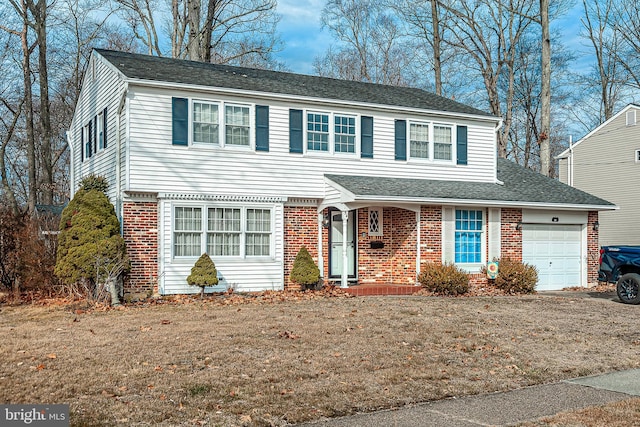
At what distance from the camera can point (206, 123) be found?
1692 cm

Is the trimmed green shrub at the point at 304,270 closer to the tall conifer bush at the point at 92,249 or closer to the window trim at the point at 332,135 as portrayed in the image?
the window trim at the point at 332,135

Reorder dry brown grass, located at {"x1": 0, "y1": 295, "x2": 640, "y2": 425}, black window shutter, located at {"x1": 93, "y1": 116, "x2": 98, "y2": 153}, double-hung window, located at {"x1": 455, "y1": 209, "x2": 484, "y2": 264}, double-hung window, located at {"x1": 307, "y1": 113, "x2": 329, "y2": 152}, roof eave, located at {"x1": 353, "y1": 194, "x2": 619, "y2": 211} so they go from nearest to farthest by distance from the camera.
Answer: dry brown grass, located at {"x1": 0, "y1": 295, "x2": 640, "y2": 425}
roof eave, located at {"x1": 353, "y1": 194, "x2": 619, "y2": 211}
double-hung window, located at {"x1": 307, "y1": 113, "x2": 329, "y2": 152}
black window shutter, located at {"x1": 93, "y1": 116, "x2": 98, "y2": 153}
double-hung window, located at {"x1": 455, "y1": 209, "x2": 484, "y2": 264}

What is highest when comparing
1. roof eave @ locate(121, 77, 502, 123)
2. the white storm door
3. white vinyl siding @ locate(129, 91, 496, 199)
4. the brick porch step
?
roof eave @ locate(121, 77, 502, 123)

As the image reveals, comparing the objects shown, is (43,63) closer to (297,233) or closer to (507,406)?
(297,233)

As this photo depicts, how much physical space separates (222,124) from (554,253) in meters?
11.2

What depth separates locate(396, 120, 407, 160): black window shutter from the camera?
1948 centimetres

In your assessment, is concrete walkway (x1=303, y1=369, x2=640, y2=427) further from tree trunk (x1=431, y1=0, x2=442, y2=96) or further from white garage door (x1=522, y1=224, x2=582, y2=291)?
tree trunk (x1=431, y1=0, x2=442, y2=96)

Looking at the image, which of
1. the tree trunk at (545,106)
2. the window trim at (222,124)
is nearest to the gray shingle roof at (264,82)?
the window trim at (222,124)

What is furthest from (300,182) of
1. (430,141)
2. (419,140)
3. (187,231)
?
(430,141)

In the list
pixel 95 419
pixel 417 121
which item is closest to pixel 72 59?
pixel 417 121

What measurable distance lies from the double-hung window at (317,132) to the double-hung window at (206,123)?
267 centimetres

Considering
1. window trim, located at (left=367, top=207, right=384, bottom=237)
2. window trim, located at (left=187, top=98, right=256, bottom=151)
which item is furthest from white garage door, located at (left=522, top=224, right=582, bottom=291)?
window trim, located at (left=187, top=98, right=256, bottom=151)

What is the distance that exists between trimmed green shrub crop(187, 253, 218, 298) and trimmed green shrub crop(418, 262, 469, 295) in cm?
578

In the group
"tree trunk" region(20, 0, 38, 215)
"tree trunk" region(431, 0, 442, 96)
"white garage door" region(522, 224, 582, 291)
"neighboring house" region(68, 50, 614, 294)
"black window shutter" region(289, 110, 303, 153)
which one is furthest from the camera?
"tree trunk" region(431, 0, 442, 96)
